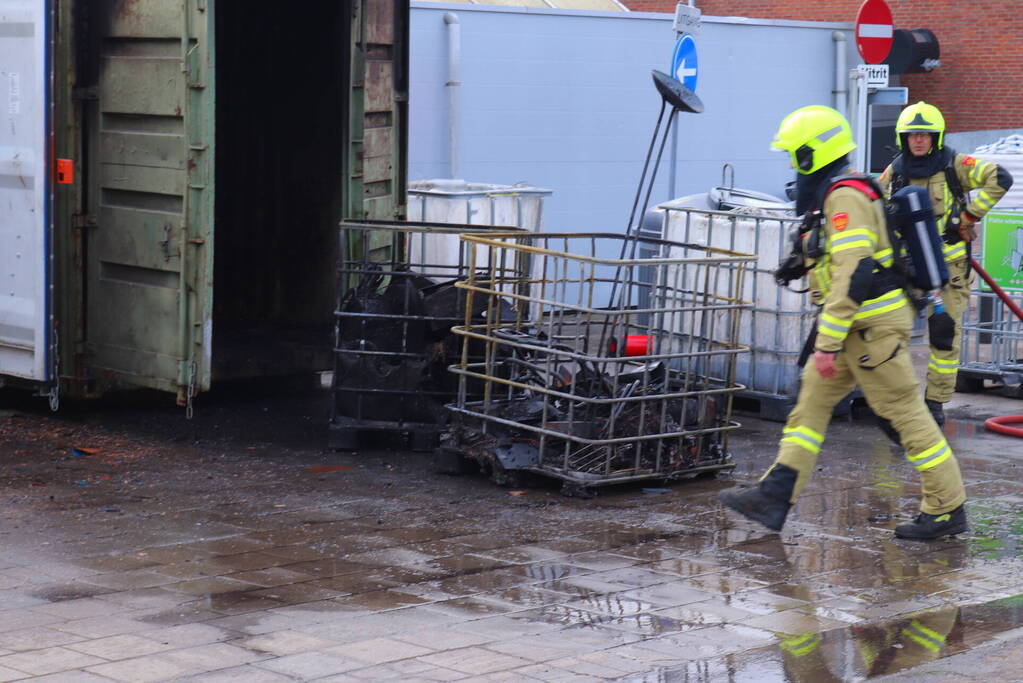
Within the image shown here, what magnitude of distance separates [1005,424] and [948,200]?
5.31 ft

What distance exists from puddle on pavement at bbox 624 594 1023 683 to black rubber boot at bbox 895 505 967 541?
0.96m

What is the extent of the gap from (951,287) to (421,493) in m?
3.71

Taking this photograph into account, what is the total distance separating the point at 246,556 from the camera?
20.6 feet

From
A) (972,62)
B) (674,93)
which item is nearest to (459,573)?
(674,93)

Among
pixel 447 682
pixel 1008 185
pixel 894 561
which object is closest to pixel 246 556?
pixel 447 682

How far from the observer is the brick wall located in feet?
69.9

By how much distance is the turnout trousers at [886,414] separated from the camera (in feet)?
21.4

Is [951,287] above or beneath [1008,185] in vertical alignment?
beneath

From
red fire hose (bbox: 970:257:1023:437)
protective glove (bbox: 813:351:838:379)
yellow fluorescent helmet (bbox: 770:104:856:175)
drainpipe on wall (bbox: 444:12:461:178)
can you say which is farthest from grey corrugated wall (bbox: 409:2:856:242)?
protective glove (bbox: 813:351:838:379)

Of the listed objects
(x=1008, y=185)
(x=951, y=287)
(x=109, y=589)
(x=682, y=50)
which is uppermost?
(x=682, y=50)

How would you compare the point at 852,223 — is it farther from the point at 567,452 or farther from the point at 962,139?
the point at 962,139

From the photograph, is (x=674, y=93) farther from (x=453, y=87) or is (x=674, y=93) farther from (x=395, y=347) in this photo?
(x=453, y=87)

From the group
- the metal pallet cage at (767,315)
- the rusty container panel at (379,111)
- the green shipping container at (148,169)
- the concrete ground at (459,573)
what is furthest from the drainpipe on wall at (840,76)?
the concrete ground at (459,573)

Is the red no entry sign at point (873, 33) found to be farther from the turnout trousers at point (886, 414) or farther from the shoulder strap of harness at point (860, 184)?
the turnout trousers at point (886, 414)
